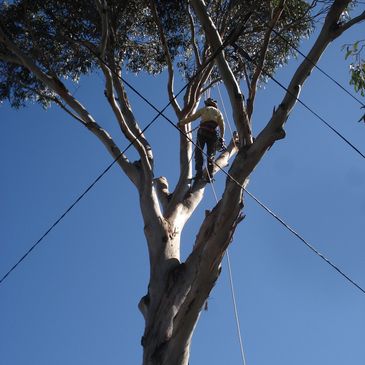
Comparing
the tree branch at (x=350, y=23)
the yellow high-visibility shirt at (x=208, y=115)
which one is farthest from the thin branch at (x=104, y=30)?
the tree branch at (x=350, y=23)

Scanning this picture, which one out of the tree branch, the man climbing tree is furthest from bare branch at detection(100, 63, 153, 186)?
the tree branch

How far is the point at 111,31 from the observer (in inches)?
287

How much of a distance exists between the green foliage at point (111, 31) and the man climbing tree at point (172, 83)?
14 millimetres

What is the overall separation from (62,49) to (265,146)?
15.7 ft

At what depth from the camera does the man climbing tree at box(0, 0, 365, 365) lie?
4.07m

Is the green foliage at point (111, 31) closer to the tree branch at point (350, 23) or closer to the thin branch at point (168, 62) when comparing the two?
the thin branch at point (168, 62)

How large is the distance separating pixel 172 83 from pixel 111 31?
1.08 m

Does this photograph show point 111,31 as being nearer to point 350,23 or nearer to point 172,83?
point 172,83

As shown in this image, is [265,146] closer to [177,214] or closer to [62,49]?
[177,214]

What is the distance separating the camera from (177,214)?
5188mm

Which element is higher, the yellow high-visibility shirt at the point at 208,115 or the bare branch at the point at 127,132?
the yellow high-visibility shirt at the point at 208,115

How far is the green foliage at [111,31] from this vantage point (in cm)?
733

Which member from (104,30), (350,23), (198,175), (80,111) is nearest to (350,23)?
(350,23)

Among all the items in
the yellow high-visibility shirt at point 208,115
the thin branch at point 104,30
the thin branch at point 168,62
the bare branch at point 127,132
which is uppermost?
the thin branch at point 168,62
